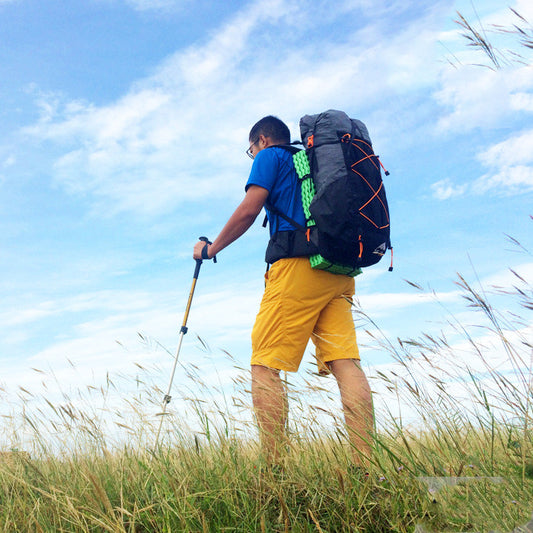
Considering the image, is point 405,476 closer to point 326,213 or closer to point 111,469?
point 326,213

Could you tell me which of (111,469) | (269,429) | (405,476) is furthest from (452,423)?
(111,469)

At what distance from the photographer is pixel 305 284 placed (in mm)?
3805

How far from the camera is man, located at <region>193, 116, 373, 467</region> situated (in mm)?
3701

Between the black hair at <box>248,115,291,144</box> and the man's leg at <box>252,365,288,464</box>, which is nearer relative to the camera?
the man's leg at <box>252,365,288,464</box>

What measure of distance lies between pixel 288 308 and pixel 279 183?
0.98 m

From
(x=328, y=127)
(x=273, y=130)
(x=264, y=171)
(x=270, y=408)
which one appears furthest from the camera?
(x=273, y=130)

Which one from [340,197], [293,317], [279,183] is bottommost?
[293,317]

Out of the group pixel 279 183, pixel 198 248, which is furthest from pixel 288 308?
pixel 198 248

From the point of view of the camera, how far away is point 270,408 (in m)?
3.55

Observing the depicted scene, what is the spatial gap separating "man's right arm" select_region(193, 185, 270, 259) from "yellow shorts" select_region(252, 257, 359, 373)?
40 cm

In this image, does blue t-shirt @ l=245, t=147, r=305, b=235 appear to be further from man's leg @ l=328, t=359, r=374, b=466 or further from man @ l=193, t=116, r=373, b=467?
man's leg @ l=328, t=359, r=374, b=466

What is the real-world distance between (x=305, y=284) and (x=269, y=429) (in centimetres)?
104

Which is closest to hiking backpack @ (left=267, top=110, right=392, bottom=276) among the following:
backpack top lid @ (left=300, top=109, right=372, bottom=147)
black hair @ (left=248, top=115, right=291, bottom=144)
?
backpack top lid @ (left=300, top=109, right=372, bottom=147)

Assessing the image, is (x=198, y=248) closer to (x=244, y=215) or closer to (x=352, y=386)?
(x=244, y=215)
